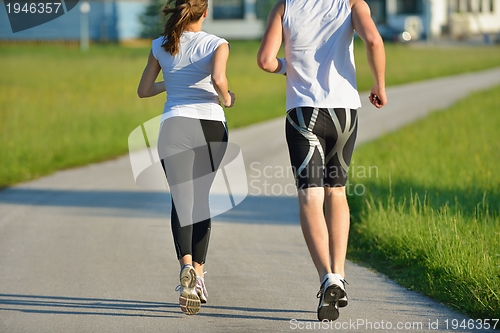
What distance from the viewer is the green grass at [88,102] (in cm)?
1438

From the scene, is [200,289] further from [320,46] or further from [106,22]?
[106,22]

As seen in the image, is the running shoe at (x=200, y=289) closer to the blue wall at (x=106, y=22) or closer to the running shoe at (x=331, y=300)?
the running shoe at (x=331, y=300)

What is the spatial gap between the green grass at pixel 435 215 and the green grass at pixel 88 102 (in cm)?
518

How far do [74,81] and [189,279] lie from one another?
92.2ft

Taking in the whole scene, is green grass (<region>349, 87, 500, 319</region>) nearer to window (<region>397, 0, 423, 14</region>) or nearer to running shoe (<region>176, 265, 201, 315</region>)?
running shoe (<region>176, 265, 201, 315</region>)

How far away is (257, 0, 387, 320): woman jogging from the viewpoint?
15.8 feet

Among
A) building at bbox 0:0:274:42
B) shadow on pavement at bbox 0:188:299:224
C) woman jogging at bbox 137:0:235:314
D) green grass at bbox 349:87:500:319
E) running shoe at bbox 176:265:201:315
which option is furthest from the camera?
building at bbox 0:0:274:42

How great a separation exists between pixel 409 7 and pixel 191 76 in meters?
78.7

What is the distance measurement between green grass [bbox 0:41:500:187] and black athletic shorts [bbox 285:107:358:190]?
7.73 metres

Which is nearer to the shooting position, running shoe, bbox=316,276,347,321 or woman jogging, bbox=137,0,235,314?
running shoe, bbox=316,276,347,321

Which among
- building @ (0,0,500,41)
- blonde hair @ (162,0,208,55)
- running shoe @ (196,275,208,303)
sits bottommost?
building @ (0,0,500,41)

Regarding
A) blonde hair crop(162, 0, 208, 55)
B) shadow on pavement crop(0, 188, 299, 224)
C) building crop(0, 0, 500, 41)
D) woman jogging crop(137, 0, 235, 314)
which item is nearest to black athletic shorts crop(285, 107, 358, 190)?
woman jogging crop(137, 0, 235, 314)

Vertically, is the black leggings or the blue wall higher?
the black leggings

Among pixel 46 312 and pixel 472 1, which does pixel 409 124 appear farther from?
pixel 472 1
